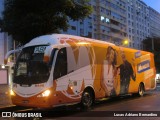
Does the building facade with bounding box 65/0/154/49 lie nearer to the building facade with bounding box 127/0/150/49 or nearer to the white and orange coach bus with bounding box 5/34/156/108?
the building facade with bounding box 127/0/150/49

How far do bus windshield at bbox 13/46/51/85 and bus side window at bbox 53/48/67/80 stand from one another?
1.38 ft

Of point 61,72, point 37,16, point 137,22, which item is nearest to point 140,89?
point 37,16

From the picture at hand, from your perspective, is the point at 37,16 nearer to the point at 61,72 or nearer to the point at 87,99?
the point at 61,72

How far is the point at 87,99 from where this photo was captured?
594 inches

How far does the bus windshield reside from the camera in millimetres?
12953

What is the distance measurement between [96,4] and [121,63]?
226 feet

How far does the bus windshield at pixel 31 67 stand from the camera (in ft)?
42.5

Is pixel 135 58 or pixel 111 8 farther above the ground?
pixel 111 8

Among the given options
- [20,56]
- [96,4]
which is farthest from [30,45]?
[96,4]

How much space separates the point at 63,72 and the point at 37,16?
14.2 feet

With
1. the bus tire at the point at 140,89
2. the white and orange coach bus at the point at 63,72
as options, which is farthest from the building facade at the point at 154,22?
the white and orange coach bus at the point at 63,72

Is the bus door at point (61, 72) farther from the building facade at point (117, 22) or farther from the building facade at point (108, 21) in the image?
the building facade at point (108, 21)

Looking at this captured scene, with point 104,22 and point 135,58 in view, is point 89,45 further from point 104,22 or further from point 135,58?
point 104,22

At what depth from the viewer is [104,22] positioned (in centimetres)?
8944
